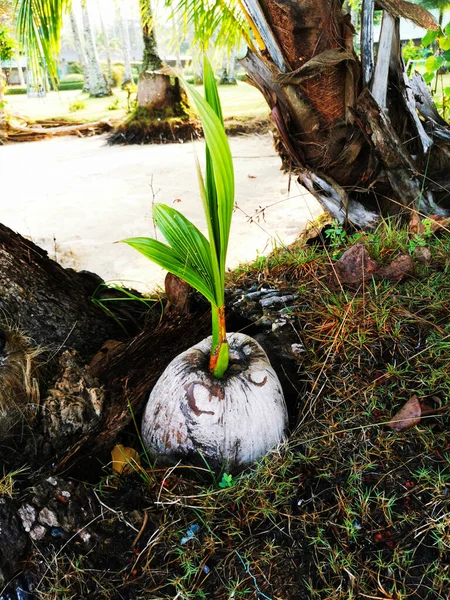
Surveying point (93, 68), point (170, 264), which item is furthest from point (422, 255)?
point (93, 68)

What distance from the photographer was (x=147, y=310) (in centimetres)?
200

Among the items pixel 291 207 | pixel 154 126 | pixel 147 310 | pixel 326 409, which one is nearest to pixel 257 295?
pixel 147 310

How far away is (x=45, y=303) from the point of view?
1.65 metres

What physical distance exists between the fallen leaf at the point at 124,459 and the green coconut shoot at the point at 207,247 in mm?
306

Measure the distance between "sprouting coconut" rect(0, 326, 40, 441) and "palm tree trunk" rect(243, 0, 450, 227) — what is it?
4.20 ft

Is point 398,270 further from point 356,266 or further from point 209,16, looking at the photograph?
point 209,16

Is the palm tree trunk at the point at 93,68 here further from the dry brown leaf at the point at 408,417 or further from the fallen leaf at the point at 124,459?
the dry brown leaf at the point at 408,417

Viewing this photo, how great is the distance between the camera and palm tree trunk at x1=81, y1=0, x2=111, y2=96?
1416 cm

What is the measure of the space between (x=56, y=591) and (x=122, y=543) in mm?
162

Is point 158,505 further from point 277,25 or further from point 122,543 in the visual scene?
A: point 277,25

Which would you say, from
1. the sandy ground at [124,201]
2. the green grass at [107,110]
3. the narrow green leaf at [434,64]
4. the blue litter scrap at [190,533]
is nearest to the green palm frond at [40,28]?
the sandy ground at [124,201]

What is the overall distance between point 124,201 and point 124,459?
10.1ft

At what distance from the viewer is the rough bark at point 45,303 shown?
1.58 meters

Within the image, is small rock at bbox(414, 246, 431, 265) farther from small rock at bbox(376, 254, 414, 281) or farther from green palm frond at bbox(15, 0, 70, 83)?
green palm frond at bbox(15, 0, 70, 83)
